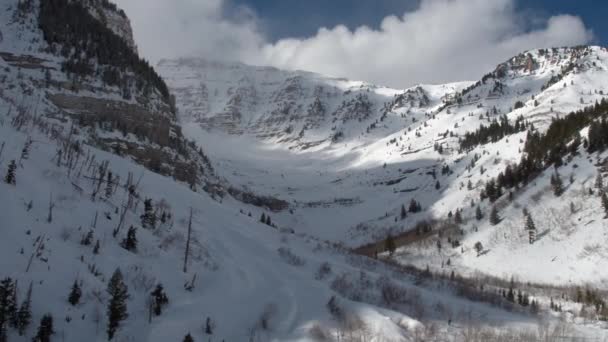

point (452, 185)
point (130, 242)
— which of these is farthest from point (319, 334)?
point (452, 185)

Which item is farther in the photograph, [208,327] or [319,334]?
[319,334]

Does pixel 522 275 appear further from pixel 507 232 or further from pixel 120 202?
pixel 120 202

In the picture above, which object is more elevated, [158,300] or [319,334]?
[158,300]

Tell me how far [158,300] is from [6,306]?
3.86 meters

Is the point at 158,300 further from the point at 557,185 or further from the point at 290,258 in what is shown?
the point at 557,185

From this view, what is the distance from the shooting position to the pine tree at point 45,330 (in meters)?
8.27

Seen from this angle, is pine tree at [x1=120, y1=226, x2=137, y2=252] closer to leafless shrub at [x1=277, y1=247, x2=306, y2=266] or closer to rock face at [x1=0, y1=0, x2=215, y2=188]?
leafless shrub at [x1=277, y1=247, x2=306, y2=266]

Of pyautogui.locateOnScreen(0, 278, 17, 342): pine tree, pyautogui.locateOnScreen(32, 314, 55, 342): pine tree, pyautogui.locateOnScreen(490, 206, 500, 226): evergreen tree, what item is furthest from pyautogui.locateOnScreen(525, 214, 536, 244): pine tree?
pyautogui.locateOnScreen(0, 278, 17, 342): pine tree

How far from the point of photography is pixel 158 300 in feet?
37.7

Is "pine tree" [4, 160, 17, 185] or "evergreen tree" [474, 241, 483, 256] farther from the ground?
"pine tree" [4, 160, 17, 185]

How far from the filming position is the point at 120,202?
1825cm

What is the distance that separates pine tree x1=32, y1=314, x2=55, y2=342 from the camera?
827 centimetres

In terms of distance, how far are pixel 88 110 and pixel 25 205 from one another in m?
52.4

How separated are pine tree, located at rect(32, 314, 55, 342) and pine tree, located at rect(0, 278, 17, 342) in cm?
52
